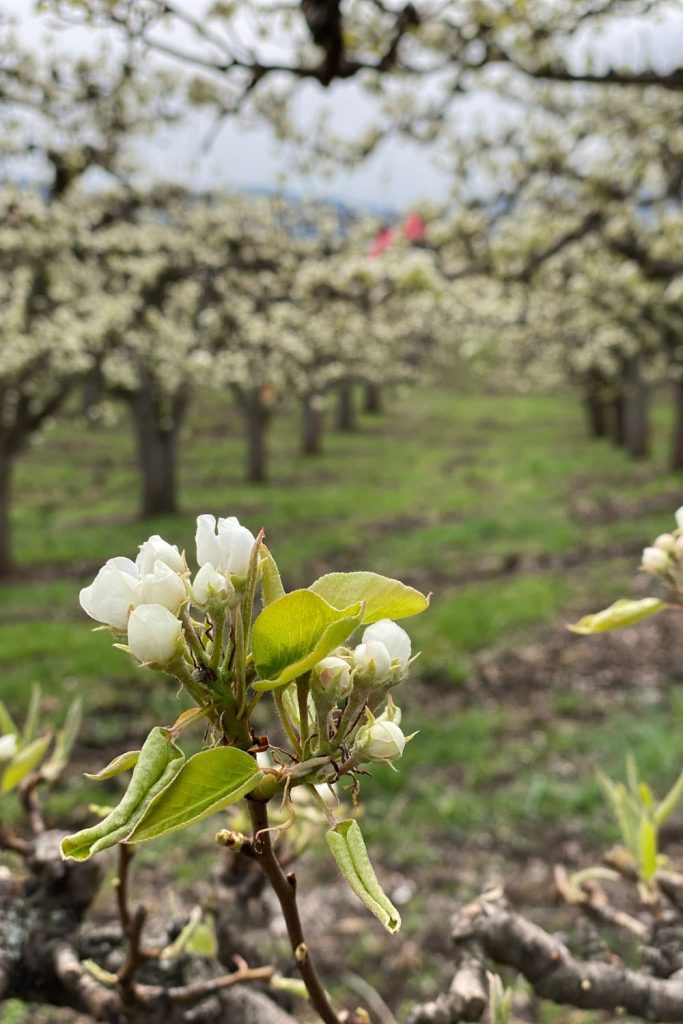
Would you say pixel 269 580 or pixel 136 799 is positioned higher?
pixel 269 580

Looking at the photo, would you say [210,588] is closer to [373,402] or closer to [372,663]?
[372,663]

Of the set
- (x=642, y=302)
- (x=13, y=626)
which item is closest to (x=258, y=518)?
(x=13, y=626)

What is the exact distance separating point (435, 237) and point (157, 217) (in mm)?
7860

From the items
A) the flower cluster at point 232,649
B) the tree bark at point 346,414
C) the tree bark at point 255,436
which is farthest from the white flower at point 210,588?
the tree bark at point 346,414

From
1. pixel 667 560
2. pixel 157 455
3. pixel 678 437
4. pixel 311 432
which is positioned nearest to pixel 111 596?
pixel 667 560

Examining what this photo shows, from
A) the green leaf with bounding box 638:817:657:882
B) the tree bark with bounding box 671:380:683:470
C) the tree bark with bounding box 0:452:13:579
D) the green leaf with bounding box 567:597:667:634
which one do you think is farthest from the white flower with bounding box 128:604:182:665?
the tree bark with bounding box 671:380:683:470

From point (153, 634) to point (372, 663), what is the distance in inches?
8.6

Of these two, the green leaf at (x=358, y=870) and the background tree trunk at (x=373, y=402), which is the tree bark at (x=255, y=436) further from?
the green leaf at (x=358, y=870)

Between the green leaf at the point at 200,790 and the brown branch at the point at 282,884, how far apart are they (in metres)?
0.07

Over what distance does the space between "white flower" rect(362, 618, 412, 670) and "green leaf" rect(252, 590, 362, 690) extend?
0.10 m

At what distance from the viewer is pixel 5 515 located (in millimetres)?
9984

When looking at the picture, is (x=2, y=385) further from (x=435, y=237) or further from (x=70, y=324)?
(x=435, y=237)

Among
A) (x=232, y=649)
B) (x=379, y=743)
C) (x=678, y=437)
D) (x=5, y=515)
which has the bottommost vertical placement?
(x=5, y=515)

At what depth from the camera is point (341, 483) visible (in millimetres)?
15719
